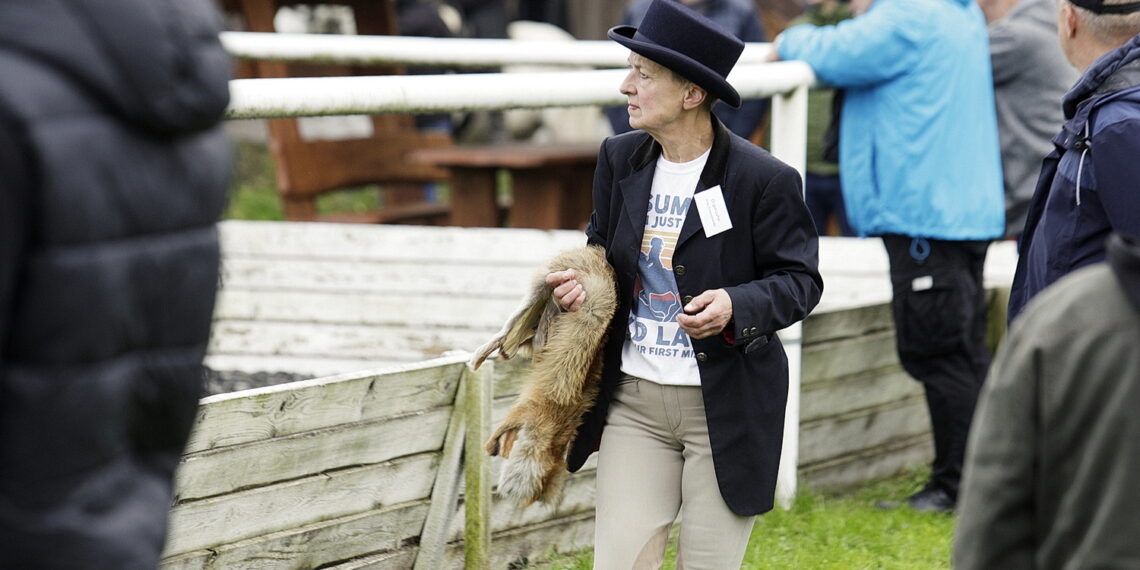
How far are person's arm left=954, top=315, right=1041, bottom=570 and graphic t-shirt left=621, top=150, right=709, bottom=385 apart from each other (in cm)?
142

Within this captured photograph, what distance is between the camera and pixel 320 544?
385 centimetres

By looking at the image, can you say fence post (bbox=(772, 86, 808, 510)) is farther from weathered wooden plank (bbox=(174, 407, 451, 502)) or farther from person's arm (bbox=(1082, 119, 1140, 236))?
person's arm (bbox=(1082, 119, 1140, 236))

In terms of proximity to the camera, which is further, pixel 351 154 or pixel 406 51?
pixel 351 154

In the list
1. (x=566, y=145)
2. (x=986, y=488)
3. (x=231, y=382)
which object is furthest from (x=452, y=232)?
(x=986, y=488)

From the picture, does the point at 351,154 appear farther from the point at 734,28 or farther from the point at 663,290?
the point at 663,290

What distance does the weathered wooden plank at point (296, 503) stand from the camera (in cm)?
353

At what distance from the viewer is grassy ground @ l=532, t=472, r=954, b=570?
15.0ft

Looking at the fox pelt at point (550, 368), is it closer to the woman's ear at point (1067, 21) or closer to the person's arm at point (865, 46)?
the woman's ear at point (1067, 21)

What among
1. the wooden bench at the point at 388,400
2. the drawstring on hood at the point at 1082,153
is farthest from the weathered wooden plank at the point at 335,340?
the drawstring on hood at the point at 1082,153

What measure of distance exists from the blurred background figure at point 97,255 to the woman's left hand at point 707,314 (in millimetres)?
1392

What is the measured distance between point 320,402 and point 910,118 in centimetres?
245

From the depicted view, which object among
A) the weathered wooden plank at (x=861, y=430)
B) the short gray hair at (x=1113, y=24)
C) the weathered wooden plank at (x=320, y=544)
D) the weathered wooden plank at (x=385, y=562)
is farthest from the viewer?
the weathered wooden plank at (x=861, y=430)

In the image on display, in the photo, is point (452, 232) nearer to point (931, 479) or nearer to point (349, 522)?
point (931, 479)

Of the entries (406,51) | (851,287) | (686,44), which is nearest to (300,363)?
(406,51)
